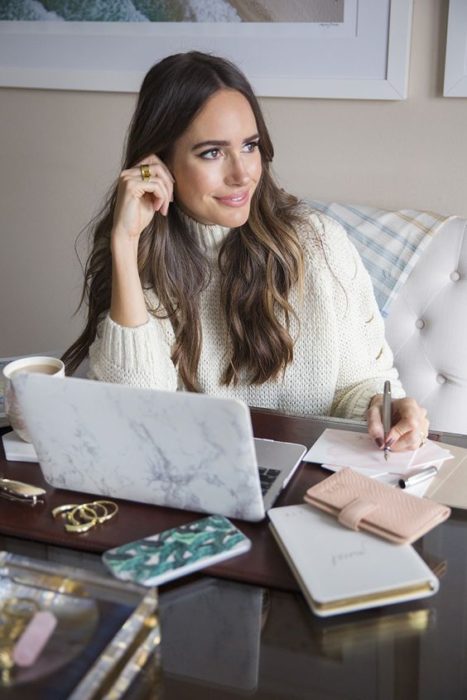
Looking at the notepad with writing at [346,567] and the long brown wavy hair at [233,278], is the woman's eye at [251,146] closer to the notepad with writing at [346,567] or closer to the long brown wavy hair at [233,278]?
the long brown wavy hair at [233,278]

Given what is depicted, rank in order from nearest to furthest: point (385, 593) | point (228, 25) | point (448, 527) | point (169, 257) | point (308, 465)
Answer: point (385, 593) < point (448, 527) < point (308, 465) < point (169, 257) < point (228, 25)

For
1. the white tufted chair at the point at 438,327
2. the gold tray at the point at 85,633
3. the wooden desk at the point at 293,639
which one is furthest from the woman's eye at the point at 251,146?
the gold tray at the point at 85,633

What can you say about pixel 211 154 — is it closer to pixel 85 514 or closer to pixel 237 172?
pixel 237 172

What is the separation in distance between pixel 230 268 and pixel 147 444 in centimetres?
74

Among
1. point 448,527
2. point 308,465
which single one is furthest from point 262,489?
point 448,527

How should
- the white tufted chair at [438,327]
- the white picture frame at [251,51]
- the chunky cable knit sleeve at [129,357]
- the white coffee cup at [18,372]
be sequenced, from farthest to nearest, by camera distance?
the white picture frame at [251,51]
the white tufted chair at [438,327]
the chunky cable knit sleeve at [129,357]
the white coffee cup at [18,372]

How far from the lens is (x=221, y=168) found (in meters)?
1.47

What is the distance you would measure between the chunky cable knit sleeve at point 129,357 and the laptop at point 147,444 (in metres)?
0.42

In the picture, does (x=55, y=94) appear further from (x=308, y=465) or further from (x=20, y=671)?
(x=20, y=671)

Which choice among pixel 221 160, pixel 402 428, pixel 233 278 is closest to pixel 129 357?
pixel 233 278

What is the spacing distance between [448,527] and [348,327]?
74cm

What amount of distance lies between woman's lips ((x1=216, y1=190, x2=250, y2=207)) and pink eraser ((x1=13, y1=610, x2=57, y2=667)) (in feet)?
3.05

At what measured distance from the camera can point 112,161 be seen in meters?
2.29

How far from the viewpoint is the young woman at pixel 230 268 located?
4.79 feet
